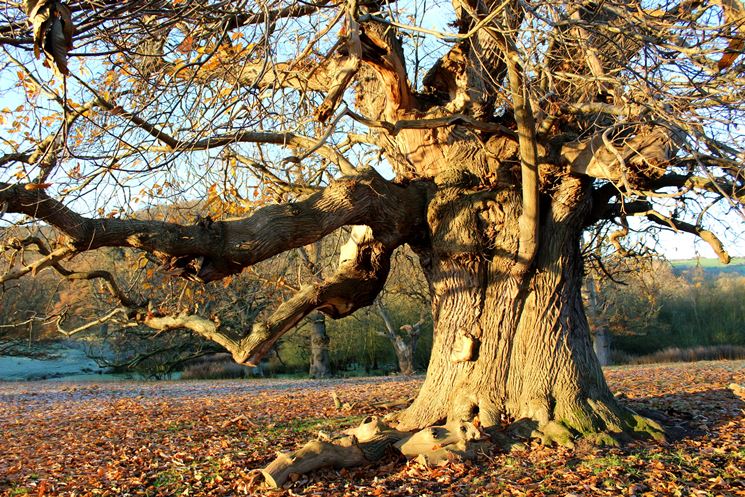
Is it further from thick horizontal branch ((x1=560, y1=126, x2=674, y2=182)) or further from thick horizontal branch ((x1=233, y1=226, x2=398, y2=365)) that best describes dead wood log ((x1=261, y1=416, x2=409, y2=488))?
thick horizontal branch ((x1=560, y1=126, x2=674, y2=182))

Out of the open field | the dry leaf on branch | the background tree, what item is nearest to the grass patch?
the open field

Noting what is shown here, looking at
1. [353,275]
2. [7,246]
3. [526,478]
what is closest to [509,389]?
[526,478]

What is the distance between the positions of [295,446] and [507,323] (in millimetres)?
2805

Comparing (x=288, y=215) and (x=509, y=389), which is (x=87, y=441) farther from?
(x=509, y=389)

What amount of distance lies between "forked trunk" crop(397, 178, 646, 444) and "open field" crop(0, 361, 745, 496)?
0.73m

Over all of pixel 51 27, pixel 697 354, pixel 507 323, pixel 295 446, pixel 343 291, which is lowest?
pixel 295 446

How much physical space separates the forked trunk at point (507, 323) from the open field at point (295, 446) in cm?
73

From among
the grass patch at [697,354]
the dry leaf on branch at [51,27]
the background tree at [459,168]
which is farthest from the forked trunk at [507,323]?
the grass patch at [697,354]

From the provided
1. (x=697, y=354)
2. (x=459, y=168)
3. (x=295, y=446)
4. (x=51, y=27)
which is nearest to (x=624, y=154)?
(x=459, y=168)

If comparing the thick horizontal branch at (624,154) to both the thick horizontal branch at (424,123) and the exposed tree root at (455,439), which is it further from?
the exposed tree root at (455,439)

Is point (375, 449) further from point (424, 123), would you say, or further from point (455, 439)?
point (424, 123)

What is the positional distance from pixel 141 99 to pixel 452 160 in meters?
3.76

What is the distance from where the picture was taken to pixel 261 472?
529 cm

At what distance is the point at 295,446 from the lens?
6750mm
